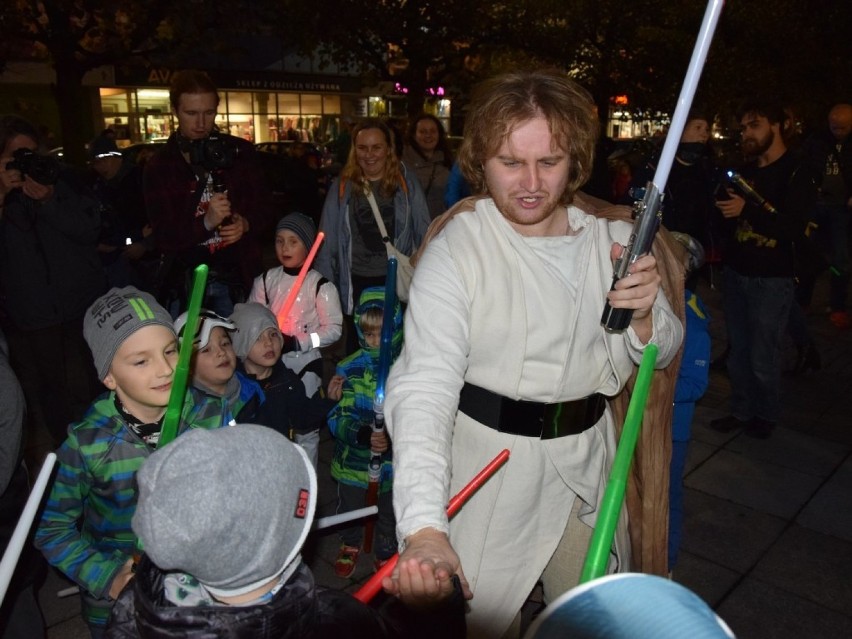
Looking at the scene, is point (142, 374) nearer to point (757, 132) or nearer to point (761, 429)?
point (757, 132)

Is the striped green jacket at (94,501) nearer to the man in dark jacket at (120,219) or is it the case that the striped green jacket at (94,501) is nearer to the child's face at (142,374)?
the child's face at (142,374)

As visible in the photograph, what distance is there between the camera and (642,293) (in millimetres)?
1805

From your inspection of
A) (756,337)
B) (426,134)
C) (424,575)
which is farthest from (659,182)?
(426,134)

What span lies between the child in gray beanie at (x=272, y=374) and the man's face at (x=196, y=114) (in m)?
1.13

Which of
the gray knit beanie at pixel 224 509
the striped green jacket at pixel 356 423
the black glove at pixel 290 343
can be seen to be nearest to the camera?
the gray knit beanie at pixel 224 509

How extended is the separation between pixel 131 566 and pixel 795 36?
62.0ft

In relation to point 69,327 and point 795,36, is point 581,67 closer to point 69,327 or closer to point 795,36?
point 795,36

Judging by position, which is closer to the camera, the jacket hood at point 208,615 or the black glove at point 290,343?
the jacket hood at point 208,615

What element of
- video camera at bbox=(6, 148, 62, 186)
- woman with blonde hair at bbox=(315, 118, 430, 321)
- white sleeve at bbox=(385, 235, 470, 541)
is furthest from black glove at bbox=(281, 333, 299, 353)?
white sleeve at bbox=(385, 235, 470, 541)

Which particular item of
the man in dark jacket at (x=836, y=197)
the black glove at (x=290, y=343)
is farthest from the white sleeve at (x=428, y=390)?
the man in dark jacket at (x=836, y=197)

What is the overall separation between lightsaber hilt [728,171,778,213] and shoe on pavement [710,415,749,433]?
1638 millimetres

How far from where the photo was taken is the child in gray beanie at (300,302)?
4.54 m

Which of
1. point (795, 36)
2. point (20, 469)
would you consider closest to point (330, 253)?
point (20, 469)

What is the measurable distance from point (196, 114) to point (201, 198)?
1.61ft
